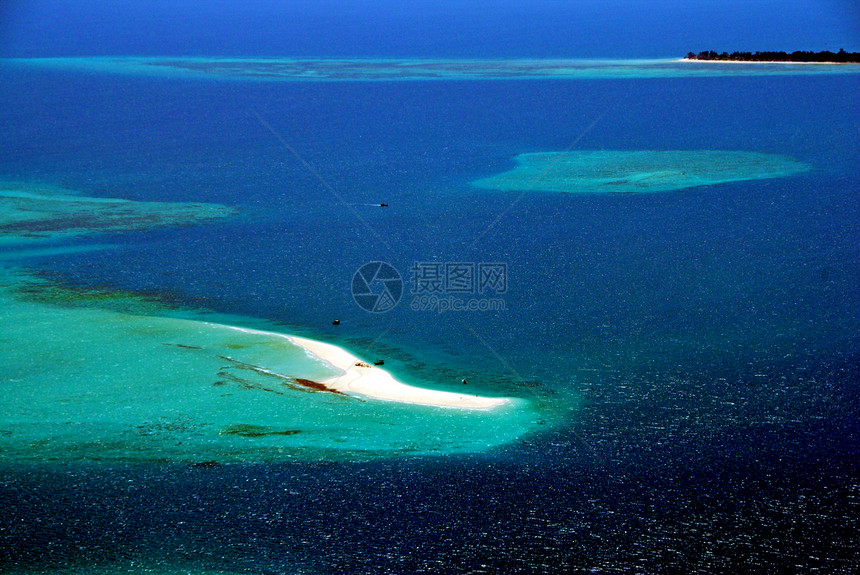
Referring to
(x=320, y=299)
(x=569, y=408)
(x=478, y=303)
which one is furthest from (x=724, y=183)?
(x=569, y=408)

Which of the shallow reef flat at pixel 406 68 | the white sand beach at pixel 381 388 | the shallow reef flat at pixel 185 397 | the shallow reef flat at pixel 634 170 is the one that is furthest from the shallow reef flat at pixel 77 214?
the shallow reef flat at pixel 406 68

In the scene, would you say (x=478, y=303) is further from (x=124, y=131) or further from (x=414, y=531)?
(x=124, y=131)

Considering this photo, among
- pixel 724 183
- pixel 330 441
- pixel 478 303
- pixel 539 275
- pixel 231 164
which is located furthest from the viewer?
pixel 231 164

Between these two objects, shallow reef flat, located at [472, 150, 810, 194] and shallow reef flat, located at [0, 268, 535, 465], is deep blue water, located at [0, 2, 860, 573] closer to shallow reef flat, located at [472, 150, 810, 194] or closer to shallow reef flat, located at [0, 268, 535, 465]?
shallow reef flat, located at [0, 268, 535, 465]

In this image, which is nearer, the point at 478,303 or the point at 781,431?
the point at 781,431

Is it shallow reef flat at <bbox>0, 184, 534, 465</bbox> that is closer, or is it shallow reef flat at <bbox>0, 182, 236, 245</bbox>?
shallow reef flat at <bbox>0, 184, 534, 465</bbox>
